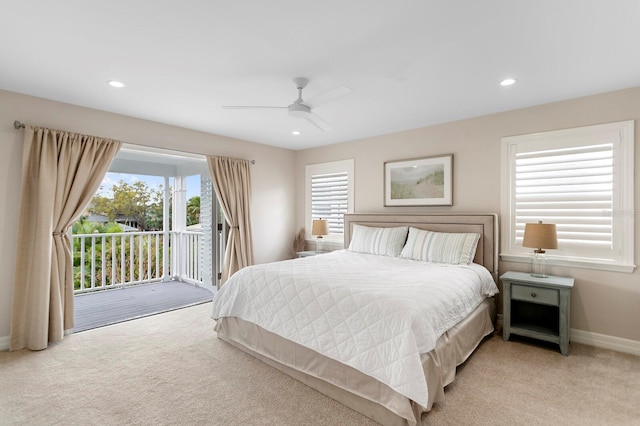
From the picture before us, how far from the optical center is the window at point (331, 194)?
514cm

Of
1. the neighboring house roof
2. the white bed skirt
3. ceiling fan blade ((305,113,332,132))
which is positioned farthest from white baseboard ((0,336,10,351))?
ceiling fan blade ((305,113,332,132))

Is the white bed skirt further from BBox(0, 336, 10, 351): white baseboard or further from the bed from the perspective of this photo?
BBox(0, 336, 10, 351): white baseboard

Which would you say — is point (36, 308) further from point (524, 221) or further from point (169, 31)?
point (524, 221)

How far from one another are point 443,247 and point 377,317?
180cm

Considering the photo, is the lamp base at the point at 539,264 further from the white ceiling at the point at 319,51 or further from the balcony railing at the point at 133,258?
the balcony railing at the point at 133,258

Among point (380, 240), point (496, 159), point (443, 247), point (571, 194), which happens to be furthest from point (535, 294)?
point (380, 240)

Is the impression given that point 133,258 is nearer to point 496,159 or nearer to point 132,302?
point 132,302

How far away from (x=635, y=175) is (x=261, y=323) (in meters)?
3.67

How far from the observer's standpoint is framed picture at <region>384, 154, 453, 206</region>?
159 inches

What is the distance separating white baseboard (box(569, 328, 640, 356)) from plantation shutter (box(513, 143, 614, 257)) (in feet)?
2.61

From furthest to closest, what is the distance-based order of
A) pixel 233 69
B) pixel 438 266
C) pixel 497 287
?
pixel 497 287, pixel 438 266, pixel 233 69

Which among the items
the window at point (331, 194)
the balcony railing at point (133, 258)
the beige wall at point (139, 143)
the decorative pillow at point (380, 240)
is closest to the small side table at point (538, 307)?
the decorative pillow at point (380, 240)

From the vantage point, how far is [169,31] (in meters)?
2.04

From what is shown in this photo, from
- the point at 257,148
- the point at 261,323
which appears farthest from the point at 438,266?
the point at 257,148
